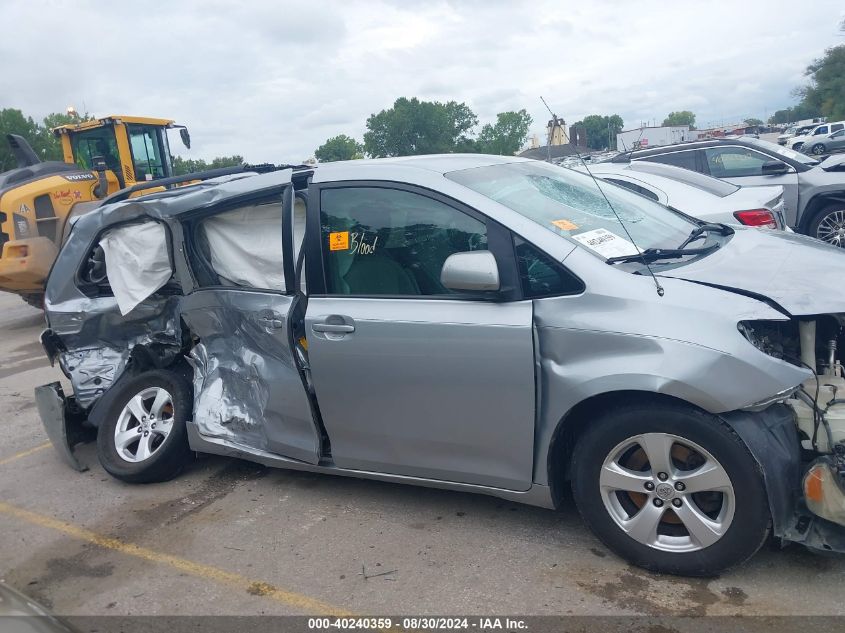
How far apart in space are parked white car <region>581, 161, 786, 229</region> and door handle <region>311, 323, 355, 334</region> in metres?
3.68

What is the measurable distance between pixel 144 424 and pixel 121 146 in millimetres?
8341

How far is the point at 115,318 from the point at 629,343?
383 centimetres

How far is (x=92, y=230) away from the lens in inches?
203

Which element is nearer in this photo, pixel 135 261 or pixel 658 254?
pixel 658 254

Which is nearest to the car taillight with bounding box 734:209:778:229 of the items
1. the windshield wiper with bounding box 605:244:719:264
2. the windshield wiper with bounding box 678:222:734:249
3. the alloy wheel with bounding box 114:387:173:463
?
the windshield wiper with bounding box 678:222:734:249

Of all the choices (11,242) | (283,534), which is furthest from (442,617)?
(11,242)

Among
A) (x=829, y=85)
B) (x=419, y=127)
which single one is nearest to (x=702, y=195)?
(x=419, y=127)

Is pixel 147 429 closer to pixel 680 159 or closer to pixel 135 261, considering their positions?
pixel 135 261

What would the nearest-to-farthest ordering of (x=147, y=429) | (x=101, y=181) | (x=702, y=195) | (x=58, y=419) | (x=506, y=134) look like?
(x=147, y=429), (x=58, y=419), (x=702, y=195), (x=101, y=181), (x=506, y=134)

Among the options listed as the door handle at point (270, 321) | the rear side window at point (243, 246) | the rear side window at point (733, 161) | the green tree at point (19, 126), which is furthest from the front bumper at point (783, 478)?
the green tree at point (19, 126)

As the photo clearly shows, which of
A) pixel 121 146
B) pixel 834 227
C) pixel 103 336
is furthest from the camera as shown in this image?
pixel 121 146

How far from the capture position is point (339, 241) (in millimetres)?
3922

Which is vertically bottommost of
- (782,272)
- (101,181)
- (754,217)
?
(754,217)

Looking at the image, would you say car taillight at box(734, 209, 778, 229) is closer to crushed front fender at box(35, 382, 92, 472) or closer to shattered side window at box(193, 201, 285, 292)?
shattered side window at box(193, 201, 285, 292)
